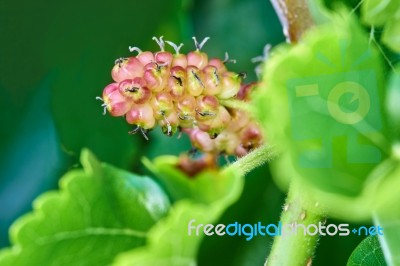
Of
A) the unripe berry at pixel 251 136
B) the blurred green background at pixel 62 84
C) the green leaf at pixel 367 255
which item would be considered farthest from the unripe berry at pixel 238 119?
the blurred green background at pixel 62 84

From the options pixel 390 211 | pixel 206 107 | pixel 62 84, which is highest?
pixel 62 84

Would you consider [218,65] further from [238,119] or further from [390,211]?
[390,211]

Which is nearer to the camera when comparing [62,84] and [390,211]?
[390,211]

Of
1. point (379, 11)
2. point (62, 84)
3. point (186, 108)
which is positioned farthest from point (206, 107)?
point (62, 84)

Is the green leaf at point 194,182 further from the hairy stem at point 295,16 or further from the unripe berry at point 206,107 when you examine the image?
the hairy stem at point 295,16

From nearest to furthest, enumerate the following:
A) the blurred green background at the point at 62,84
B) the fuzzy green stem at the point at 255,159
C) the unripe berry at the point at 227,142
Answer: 1. the fuzzy green stem at the point at 255,159
2. the unripe berry at the point at 227,142
3. the blurred green background at the point at 62,84

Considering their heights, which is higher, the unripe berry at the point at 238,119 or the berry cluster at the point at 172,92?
the berry cluster at the point at 172,92

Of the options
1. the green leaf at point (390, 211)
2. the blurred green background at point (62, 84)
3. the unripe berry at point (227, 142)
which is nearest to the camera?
the green leaf at point (390, 211)

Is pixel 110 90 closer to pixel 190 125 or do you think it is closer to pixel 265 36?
pixel 190 125
